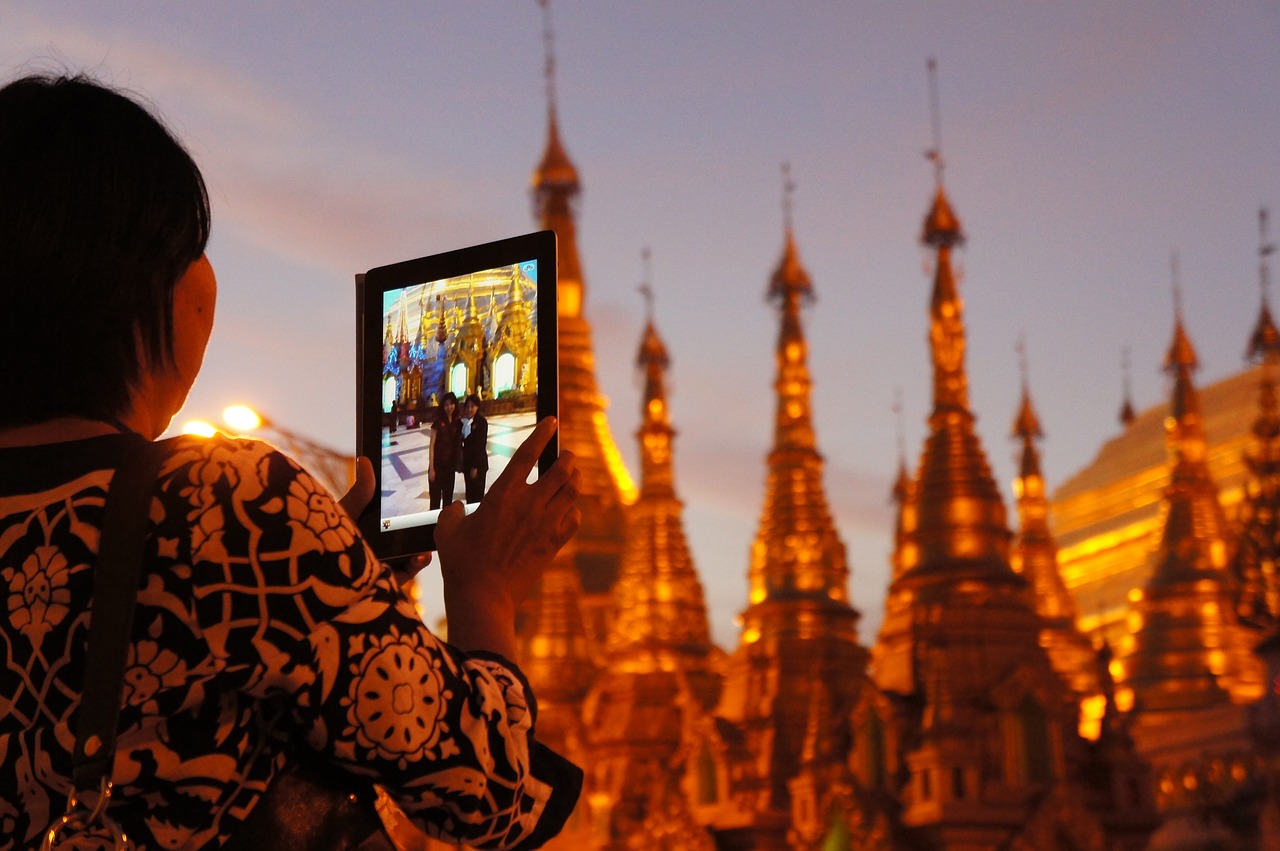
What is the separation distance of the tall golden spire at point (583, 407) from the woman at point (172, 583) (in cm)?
3061

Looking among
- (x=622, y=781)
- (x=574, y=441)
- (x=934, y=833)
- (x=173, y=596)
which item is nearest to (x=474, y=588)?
(x=173, y=596)

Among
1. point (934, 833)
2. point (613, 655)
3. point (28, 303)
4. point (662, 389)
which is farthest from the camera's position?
point (662, 389)

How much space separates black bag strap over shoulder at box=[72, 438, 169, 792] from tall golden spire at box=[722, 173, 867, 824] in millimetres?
19044

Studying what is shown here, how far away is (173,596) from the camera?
5.91ft

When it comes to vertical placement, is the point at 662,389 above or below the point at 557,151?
below

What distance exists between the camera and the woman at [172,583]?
1806 millimetres

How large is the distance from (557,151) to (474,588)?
32.9 meters

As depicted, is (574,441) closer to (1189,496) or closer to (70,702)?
(1189,496)

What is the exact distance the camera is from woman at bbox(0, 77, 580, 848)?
1.81 metres

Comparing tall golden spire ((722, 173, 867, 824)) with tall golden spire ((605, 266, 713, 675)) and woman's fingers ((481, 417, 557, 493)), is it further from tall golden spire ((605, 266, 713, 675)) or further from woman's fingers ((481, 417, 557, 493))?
woman's fingers ((481, 417, 557, 493))

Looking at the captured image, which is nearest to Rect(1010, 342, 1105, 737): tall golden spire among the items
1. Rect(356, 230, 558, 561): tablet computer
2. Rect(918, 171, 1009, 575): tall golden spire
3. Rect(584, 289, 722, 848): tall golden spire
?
Rect(918, 171, 1009, 575): tall golden spire

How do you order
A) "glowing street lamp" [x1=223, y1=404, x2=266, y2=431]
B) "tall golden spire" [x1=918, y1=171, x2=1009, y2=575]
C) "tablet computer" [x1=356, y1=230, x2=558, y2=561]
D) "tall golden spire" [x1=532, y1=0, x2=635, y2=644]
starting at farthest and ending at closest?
"tall golden spire" [x1=532, y1=0, x2=635, y2=644] → "tall golden spire" [x1=918, y1=171, x2=1009, y2=575] → "glowing street lamp" [x1=223, y1=404, x2=266, y2=431] → "tablet computer" [x1=356, y1=230, x2=558, y2=561]

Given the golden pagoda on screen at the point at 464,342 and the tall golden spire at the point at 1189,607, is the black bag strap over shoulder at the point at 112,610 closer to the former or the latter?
the golden pagoda on screen at the point at 464,342

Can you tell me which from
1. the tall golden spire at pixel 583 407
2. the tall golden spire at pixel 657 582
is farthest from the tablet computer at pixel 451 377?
the tall golden spire at pixel 583 407
